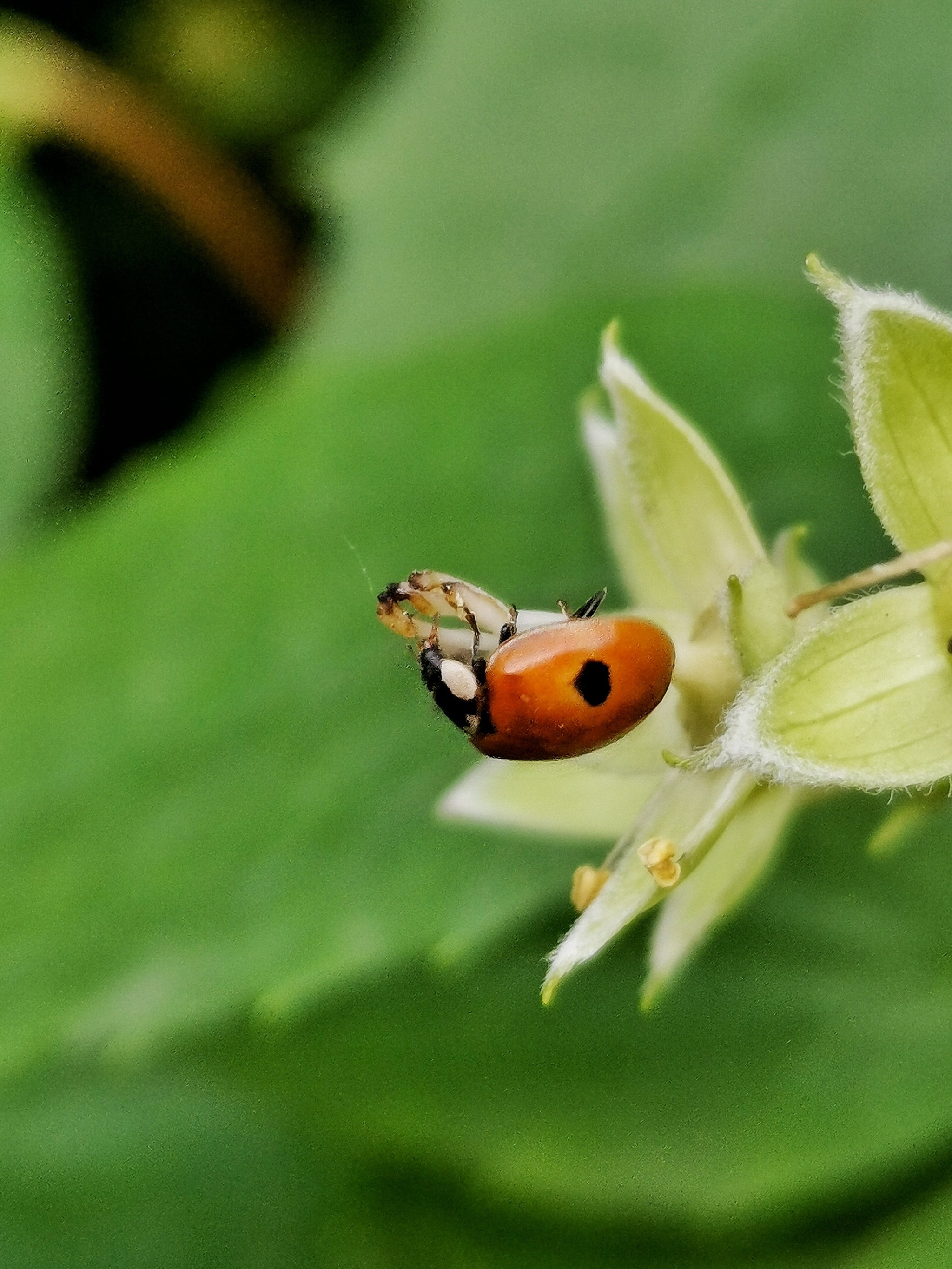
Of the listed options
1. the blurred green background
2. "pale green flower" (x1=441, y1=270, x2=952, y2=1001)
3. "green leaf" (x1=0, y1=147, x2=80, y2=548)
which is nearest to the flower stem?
"pale green flower" (x1=441, y1=270, x2=952, y2=1001)

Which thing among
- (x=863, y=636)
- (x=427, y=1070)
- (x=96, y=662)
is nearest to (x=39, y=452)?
(x=96, y=662)

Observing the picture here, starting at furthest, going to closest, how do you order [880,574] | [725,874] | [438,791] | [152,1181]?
[152,1181]
[438,791]
[725,874]
[880,574]

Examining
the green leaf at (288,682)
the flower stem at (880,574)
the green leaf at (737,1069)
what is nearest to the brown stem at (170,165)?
the green leaf at (288,682)

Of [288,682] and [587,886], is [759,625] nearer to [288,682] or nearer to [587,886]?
[587,886]

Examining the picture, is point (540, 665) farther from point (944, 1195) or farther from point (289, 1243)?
point (289, 1243)

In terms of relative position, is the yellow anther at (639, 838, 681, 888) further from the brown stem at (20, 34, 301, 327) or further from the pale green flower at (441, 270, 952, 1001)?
the brown stem at (20, 34, 301, 327)

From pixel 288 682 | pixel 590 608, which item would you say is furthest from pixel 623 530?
pixel 288 682

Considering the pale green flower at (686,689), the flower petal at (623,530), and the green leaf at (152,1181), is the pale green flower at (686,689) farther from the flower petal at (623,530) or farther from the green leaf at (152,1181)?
the green leaf at (152,1181)
